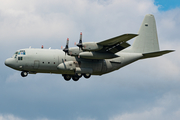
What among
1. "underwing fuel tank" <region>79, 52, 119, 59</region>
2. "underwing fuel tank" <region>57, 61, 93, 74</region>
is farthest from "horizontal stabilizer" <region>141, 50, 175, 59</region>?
"underwing fuel tank" <region>57, 61, 93, 74</region>

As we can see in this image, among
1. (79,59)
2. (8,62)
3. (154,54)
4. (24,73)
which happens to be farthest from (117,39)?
(8,62)

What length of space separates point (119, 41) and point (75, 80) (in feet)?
23.4

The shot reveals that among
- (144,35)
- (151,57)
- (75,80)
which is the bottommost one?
(75,80)

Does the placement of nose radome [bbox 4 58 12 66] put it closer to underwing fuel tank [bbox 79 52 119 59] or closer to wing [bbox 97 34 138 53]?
underwing fuel tank [bbox 79 52 119 59]

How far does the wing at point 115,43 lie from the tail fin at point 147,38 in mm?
4555

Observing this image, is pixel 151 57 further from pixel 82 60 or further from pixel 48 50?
pixel 48 50

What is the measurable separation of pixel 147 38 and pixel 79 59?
8388mm

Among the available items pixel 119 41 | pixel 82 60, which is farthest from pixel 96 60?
pixel 119 41

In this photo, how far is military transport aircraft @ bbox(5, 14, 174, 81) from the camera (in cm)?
2983

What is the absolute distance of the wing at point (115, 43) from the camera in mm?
28294

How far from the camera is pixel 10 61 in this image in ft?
99.3

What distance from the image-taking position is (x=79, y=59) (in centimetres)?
3145

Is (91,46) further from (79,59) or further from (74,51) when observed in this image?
(79,59)

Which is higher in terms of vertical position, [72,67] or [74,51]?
[74,51]
